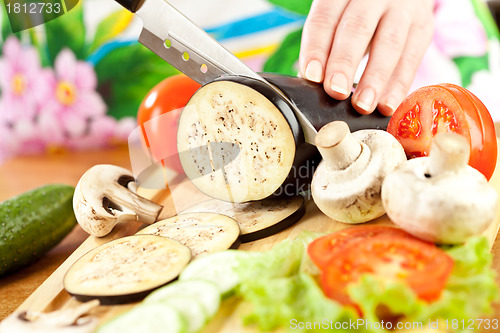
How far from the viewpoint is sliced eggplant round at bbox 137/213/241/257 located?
2.13m

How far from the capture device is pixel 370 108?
261cm

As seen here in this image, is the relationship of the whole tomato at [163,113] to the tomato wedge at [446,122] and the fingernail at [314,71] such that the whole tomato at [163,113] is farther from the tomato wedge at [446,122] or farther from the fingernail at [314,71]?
the tomato wedge at [446,122]

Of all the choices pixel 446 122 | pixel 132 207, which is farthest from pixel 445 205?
pixel 132 207

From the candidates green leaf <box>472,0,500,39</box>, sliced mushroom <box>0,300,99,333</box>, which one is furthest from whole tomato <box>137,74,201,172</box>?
green leaf <box>472,0,500,39</box>

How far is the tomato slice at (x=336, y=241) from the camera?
173cm

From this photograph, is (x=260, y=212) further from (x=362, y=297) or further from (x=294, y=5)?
(x=294, y=5)

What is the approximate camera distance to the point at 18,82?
14.1 ft

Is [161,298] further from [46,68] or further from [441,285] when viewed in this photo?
[46,68]

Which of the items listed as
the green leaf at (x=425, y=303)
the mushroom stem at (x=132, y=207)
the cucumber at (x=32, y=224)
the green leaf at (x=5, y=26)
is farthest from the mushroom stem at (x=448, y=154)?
the green leaf at (x=5, y=26)

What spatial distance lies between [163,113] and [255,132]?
4.17 ft

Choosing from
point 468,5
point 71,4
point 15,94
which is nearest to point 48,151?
point 15,94

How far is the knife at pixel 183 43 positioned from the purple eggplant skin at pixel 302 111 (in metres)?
0.11

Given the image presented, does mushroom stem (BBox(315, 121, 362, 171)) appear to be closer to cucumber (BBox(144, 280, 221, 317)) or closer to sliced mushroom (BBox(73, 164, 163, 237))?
cucumber (BBox(144, 280, 221, 317))

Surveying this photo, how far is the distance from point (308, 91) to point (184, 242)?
90 cm
